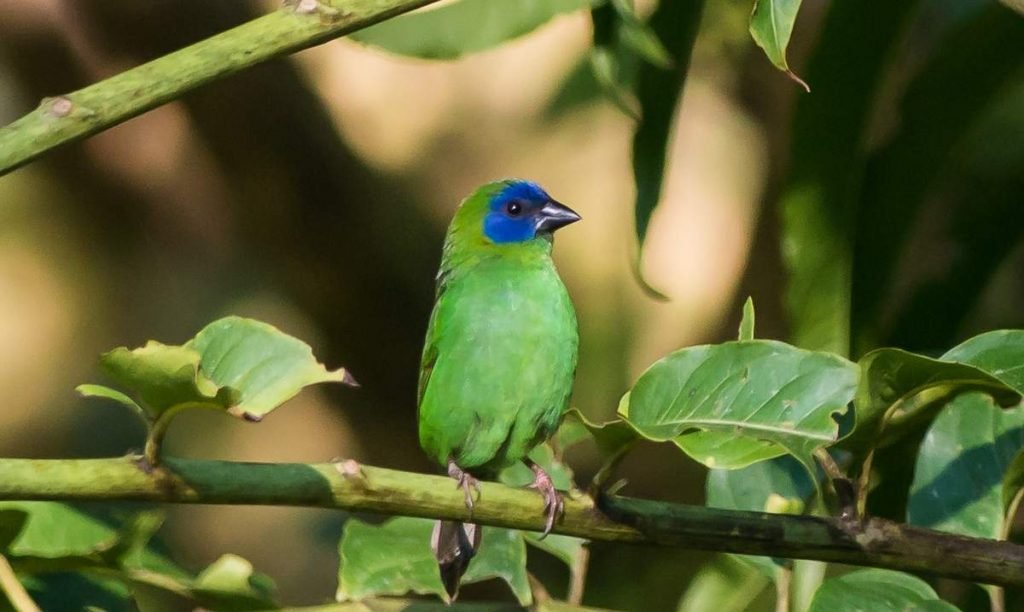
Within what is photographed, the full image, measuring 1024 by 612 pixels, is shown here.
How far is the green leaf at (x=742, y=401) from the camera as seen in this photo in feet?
4.17

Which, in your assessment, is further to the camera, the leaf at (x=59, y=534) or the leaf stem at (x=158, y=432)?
the leaf at (x=59, y=534)

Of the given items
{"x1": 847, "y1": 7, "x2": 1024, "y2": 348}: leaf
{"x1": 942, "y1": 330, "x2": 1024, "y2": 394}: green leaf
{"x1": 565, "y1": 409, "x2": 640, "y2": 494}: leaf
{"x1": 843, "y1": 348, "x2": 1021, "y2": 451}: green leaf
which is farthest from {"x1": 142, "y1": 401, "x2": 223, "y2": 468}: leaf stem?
{"x1": 847, "y1": 7, "x2": 1024, "y2": 348}: leaf

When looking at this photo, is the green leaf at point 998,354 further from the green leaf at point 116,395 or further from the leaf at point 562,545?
the green leaf at point 116,395

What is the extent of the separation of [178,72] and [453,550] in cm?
98

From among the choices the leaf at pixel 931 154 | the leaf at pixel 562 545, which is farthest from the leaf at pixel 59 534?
the leaf at pixel 931 154

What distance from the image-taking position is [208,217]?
3.68m

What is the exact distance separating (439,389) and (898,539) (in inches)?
46.7

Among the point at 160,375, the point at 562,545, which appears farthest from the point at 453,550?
the point at 160,375

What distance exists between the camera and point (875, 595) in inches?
56.2

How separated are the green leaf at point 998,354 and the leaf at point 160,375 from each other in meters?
0.71

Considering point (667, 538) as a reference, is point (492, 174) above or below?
above

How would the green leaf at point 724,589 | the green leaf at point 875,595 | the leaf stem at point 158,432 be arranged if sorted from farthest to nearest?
the green leaf at point 724,589, the green leaf at point 875,595, the leaf stem at point 158,432

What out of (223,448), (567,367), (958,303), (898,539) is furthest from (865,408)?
(223,448)

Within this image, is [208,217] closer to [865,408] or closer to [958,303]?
[958,303]
